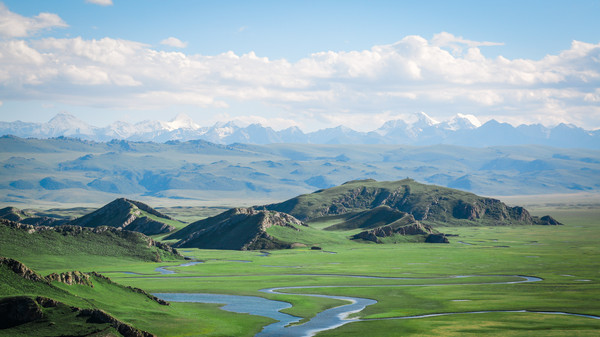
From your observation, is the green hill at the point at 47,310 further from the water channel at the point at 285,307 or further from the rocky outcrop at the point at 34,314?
the water channel at the point at 285,307

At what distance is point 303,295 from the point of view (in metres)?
117

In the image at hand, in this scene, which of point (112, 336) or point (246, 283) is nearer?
point (112, 336)

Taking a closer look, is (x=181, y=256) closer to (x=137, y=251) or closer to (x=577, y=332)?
(x=137, y=251)

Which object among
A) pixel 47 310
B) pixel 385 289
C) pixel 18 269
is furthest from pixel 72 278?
pixel 385 289

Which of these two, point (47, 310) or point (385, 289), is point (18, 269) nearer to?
point (47, 310)

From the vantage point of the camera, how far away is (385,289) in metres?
123

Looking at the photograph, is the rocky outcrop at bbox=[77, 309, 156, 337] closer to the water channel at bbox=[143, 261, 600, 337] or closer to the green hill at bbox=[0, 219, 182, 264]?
the water channel at bbox=[143, 261, 600, 337]

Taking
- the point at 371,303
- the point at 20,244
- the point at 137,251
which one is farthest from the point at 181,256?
the point at 371,303

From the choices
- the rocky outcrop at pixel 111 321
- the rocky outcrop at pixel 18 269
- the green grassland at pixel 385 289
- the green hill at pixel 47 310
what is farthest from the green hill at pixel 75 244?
the rocky outcrop at pixel 111 321

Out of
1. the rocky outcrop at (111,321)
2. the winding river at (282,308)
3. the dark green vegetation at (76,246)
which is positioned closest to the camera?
the rocky outcrop at (111,321)

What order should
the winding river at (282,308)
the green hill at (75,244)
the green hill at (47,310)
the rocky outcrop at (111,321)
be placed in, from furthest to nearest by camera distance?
1. the green hill at (75,244)
2. the winding river at (282,308)
3. the rocky outcrop at (111,321)
4. the green hill at (47,310)

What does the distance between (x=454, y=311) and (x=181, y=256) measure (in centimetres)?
11303

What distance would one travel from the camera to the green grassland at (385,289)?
272ft

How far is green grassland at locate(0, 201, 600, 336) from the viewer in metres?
82.9
